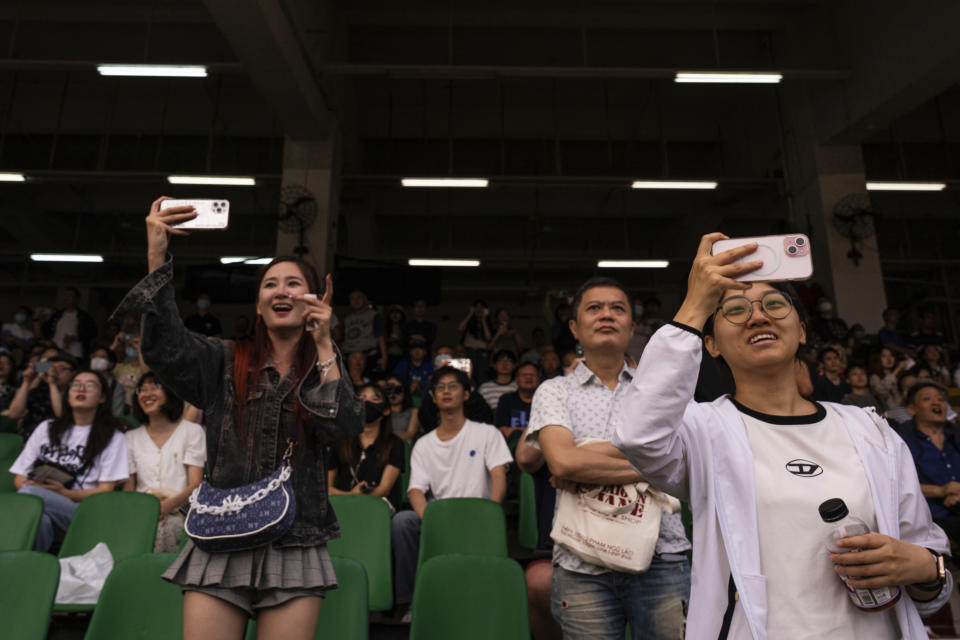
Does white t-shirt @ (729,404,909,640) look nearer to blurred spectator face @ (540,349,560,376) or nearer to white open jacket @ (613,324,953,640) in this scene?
white open jacket @ (613,324,953,640)

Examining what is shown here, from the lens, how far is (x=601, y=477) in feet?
5.07

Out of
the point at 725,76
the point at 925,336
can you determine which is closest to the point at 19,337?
the point at 725,76

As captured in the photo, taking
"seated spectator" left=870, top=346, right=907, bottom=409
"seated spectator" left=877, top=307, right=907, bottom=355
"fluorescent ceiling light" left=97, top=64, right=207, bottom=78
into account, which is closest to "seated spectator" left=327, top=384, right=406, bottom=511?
"seated spectator" left=870, top=346, right=907, bottom=409

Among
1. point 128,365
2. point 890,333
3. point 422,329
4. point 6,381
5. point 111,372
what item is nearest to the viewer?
point 6,381

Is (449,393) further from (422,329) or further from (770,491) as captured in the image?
(422,329)

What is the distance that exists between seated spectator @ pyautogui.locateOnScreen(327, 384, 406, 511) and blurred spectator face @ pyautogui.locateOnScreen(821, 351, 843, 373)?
376 centimetres

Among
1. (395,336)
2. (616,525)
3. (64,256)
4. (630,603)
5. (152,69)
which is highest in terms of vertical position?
(152,69)

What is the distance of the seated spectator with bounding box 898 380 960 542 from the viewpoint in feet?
12.2

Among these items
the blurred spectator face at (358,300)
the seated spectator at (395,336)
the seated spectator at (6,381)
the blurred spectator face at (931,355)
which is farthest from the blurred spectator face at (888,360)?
the seated spectator at (6,381)

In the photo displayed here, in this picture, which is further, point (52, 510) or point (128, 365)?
point (128, 365)

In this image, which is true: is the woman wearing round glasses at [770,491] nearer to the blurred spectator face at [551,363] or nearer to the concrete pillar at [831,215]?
the blurred spectator face at [551,363]

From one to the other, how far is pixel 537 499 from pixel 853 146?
7.92 m

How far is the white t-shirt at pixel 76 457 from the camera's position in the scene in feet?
11.2

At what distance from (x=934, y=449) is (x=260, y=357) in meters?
4.08
